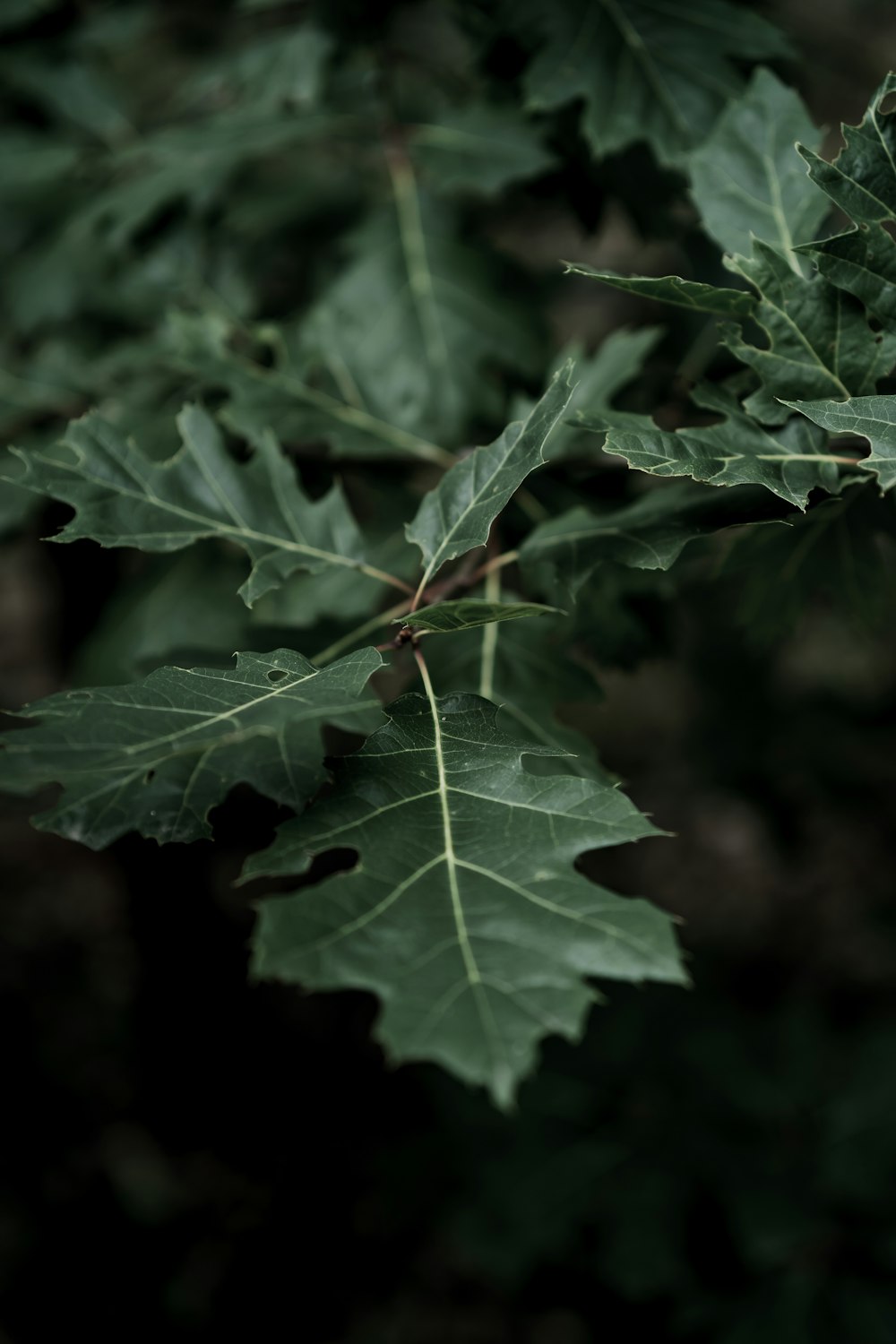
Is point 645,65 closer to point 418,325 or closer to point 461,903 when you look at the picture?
point 418,325

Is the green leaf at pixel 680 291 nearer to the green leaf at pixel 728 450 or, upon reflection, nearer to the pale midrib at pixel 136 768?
the green leaf at pixel 728 450

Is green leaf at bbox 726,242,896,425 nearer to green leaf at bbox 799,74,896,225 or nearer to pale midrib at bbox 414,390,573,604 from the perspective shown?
green leaf at bbox 799,74,896,225

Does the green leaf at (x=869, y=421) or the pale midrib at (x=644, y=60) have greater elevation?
the pale midrib at (x=644, y=60)

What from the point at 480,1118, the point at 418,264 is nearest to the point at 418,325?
the point at 418,264

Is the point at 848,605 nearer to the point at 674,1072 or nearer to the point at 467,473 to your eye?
the point at 467,473

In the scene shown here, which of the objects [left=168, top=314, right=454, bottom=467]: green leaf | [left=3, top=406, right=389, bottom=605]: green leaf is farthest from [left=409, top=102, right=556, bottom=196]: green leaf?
[left=3, top=406, right=389, bottom=605]: green leaf

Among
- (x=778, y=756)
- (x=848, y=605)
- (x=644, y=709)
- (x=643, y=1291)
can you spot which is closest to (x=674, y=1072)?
(x=643, y=1291)

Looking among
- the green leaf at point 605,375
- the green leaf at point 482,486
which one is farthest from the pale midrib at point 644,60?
the green leaf at point 482,486

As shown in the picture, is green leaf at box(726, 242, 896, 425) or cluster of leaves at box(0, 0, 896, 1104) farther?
green leaf at box(726, 242, 896, 425)
